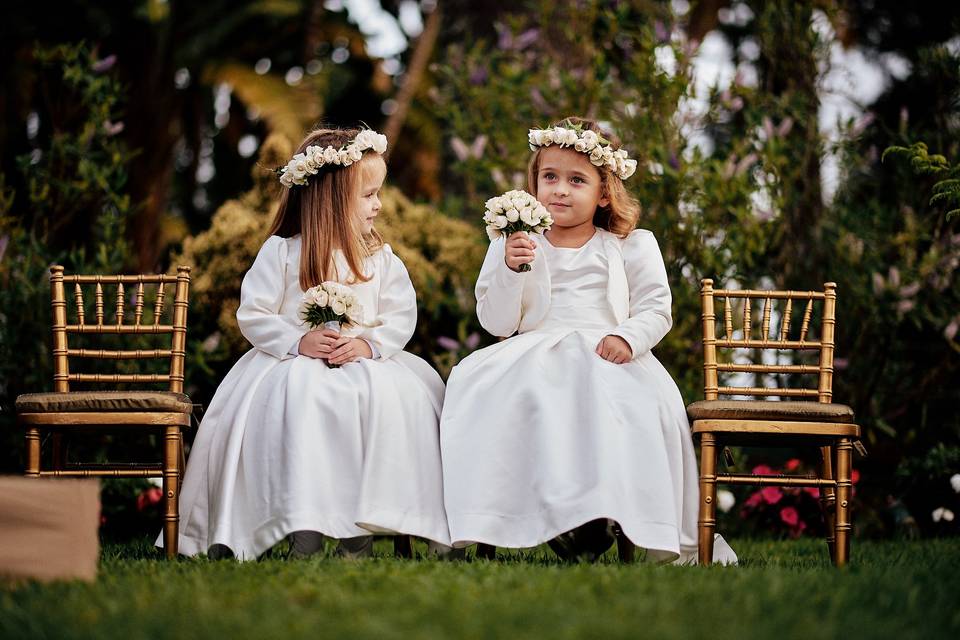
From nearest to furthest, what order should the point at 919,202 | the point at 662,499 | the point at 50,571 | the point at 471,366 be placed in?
the point at 50,571 < the point at 662,499 < the point at 471,366 < the point at 919,202

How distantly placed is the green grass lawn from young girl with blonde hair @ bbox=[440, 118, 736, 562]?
0.90ft

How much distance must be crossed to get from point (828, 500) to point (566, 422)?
4.89 ft

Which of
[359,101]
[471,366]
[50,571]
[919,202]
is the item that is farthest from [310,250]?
[359,101]

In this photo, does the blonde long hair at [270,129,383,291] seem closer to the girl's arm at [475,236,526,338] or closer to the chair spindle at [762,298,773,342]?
the girl's arm at [475,236,526,338]

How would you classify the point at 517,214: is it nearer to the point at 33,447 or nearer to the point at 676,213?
the point at 33,447

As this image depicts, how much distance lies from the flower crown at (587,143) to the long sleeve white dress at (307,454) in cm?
118

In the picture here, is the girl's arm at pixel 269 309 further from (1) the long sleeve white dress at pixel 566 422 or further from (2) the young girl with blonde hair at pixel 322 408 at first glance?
(1) the long sleeve white dress at pixel 566 422

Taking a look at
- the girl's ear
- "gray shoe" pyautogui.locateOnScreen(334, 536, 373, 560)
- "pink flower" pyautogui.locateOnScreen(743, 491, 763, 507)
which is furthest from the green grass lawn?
"pink flower" pyautogui.locateOnScreen(743, 491, 763, 507)

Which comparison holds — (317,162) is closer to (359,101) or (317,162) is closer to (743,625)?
(743,625)

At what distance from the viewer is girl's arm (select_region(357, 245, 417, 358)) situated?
16.0ft

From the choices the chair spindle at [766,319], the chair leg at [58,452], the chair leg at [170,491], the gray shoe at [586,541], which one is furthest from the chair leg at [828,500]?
the chair leg at [58,452]

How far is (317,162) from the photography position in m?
5.00

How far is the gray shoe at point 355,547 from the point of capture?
4.55m

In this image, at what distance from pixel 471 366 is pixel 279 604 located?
1.73 meters
